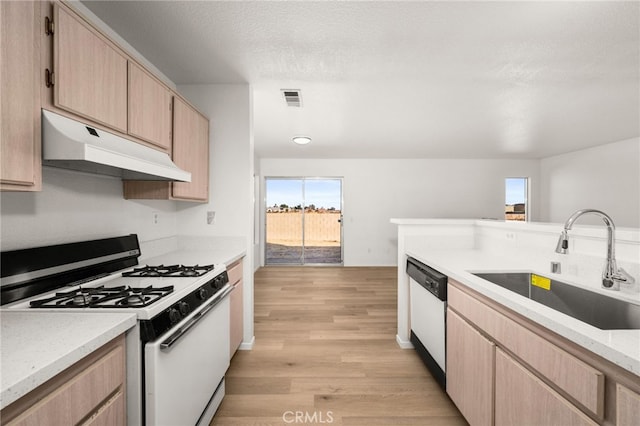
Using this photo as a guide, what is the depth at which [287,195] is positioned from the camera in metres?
6.76

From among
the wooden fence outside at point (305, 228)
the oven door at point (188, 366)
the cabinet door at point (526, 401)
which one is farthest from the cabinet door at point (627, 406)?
the wooden fence outside at point (305, 228)

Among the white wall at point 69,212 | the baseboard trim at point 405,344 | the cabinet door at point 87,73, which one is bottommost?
the baseboard trim at point 405,344

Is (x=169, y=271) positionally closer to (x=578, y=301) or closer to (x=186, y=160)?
(x=186, y=160)

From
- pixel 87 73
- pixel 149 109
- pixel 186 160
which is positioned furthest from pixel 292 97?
pixel 87 73

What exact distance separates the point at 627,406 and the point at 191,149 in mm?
2647

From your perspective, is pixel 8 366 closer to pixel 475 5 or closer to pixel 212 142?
pixel 212 142

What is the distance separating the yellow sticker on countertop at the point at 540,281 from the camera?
1.72 metres

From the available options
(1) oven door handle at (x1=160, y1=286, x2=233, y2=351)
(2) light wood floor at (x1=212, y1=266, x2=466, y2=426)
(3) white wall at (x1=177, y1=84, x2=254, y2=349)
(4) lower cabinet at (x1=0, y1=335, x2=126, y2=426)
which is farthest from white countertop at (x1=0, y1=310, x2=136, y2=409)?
(3) white wall at (x1=177, y1=84, x2=254, y2=349)

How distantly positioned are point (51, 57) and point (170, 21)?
87 centimetres

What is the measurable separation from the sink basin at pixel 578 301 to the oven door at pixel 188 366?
5.36 feet

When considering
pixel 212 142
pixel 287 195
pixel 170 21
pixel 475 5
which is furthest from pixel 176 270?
pixel 287 195

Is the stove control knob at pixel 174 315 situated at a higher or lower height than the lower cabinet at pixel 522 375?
higher

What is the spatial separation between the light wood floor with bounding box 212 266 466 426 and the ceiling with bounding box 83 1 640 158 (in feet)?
7.96

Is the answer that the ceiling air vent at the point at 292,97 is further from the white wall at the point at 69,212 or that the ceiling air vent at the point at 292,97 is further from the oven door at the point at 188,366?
the oven door at the point at 188,366
